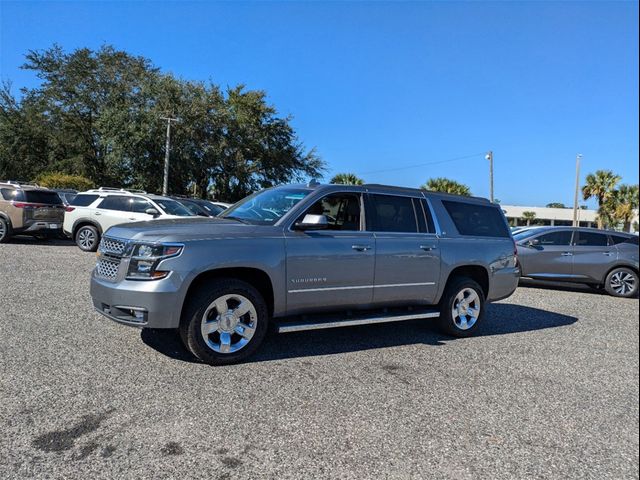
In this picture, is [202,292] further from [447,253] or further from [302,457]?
[447,253]

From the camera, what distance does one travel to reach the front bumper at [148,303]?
4.29 m

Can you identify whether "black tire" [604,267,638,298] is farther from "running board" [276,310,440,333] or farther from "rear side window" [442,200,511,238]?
"running board" [276,310,440,333]

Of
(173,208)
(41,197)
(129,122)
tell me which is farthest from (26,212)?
(129,122)

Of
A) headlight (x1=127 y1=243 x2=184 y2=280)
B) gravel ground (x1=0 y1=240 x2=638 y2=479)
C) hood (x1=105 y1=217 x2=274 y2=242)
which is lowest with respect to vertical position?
gravel ground (x1=0 y1=240 x2=638 y2=479)

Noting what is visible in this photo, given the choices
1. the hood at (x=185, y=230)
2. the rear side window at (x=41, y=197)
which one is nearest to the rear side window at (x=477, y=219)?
the hood at (x=185, y=230)

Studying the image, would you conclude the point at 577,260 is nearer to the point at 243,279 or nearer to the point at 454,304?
the point at 454,304

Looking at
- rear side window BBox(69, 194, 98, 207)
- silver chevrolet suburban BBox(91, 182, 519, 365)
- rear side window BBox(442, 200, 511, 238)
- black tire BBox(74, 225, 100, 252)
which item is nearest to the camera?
silver chevrolet suburban BBox(91, 182, 519, 365)

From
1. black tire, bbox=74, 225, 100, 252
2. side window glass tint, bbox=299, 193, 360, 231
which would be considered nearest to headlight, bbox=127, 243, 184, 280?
side window glass tint, bbox=299, 193, 360, 231

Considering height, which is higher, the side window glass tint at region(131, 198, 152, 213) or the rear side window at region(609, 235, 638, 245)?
the side window glass tint at region(131, 198, 152, 213)

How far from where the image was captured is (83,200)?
13.6 meters

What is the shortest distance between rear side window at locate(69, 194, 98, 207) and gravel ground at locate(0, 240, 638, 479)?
773cm

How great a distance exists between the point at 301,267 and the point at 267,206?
38.9 inches

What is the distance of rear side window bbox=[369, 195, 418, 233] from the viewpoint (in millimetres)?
5660

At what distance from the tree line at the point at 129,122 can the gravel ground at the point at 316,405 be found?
30762 mm
